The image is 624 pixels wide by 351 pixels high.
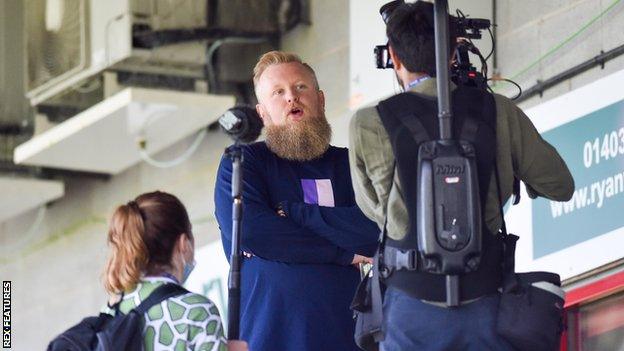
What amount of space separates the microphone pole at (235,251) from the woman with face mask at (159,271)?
315 millimetres

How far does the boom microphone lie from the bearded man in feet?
0.83

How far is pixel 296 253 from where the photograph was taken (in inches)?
187

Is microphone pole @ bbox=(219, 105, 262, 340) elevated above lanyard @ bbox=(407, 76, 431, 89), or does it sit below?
below

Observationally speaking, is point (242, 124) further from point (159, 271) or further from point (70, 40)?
point (70, 40)

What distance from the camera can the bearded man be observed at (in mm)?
4734

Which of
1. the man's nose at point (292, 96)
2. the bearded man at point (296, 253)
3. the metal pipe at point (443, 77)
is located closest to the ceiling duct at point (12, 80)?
the man's nose at point (292, 96)

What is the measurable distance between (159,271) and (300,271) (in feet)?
2.34

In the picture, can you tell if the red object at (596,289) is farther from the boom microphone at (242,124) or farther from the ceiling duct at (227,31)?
the ceiling duct at (227,31)

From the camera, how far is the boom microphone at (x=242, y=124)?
15.2ft

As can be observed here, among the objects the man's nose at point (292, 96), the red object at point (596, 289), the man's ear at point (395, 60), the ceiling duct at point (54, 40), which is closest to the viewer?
the man's ear at point (395, 60)

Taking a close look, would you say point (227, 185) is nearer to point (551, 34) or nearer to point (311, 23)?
point (551, 34)

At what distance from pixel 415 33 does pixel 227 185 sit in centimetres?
100

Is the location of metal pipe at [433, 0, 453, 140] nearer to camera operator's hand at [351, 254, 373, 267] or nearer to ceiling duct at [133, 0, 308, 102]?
camera operator's hand at [351, 254, 373, 267]

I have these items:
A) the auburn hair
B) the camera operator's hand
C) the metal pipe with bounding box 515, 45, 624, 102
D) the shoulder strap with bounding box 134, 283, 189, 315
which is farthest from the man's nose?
the metal pipe with bounding box 515, 45, 624, 102
